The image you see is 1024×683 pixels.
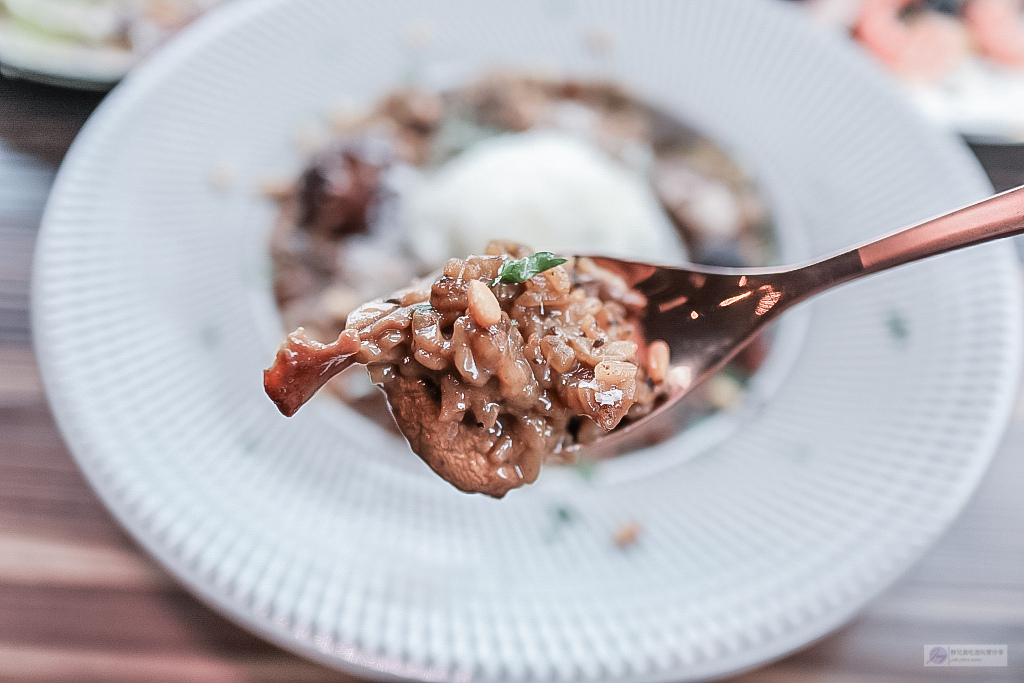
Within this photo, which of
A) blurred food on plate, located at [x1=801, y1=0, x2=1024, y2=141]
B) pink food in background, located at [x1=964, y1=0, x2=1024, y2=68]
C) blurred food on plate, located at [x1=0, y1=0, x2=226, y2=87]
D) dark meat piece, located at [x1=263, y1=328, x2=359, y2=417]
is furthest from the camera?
pink food in background, located at [x1=964, y1=0, x2=1024, y2=68]

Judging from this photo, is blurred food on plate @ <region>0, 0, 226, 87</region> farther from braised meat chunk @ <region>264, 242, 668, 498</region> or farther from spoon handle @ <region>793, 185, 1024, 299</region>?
spoon handle @ <region>793, 185, 1024, 299</region>

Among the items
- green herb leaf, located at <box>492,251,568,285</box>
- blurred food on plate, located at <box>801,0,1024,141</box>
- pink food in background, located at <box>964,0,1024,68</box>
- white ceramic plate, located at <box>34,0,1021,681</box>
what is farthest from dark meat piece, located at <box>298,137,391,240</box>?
pink food in background, located at <box>964,0,1024,68</box>

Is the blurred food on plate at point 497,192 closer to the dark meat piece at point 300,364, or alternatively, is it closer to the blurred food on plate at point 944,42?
the dark meat piece at point 300,364

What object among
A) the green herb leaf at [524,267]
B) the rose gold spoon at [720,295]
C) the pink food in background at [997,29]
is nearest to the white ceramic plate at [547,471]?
the rose gold spoon at [720,295]

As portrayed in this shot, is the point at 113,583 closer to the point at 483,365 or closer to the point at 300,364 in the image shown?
the point at 300,364

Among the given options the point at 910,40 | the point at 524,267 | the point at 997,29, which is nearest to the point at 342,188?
the point at 524,267

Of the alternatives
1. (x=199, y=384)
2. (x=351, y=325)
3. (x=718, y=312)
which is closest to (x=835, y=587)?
(x=718, y=312)
